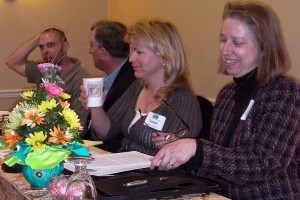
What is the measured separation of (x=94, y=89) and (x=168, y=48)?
61 centimetres

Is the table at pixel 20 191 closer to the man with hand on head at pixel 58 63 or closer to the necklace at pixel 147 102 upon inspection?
the necklace at pixel 147 102

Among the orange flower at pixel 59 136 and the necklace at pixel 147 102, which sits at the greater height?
the orange flower at pixel 59 136

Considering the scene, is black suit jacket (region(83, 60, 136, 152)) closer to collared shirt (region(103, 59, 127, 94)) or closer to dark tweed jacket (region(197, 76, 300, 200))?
collared shirt (region(103, 59, 127, 94))

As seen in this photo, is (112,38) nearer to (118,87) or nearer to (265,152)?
(118,87)

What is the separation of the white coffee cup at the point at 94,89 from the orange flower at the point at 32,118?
688 mm

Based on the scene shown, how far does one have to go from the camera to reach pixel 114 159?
1850 millimetres

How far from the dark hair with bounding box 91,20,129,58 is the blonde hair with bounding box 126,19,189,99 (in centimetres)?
92

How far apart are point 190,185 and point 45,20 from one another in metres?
4.01

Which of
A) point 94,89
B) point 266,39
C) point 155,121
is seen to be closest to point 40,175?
point 94,89

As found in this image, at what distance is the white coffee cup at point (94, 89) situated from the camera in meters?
2.17

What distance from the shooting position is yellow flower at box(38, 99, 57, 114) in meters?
1.49

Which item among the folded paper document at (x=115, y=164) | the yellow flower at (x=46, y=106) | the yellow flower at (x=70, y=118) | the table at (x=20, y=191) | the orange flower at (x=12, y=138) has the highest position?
the yellow flower at (x=46, y=106)

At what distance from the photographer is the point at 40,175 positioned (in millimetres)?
1605

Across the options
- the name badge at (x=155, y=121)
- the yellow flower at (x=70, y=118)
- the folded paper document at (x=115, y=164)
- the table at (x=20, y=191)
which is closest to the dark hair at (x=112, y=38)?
the name badge at (x=155, y=121)
